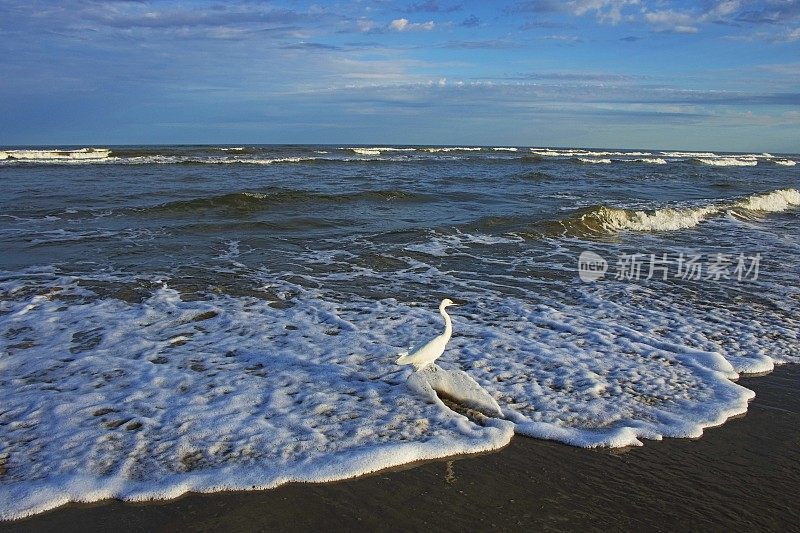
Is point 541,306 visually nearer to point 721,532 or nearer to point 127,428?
point 721,532

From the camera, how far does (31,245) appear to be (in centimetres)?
1114

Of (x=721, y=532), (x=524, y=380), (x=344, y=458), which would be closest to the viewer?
(x=721, y=532)

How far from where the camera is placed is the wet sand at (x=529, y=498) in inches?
138

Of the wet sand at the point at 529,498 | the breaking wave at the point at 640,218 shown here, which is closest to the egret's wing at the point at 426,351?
the wet sand at the point at 529,498

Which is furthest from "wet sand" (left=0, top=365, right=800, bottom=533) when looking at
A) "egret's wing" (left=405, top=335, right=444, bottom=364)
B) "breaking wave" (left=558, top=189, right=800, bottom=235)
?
"breaking wave" (left=558, top=189, right=800, bottom=235)

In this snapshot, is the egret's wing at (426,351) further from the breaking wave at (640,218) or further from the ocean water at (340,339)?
the breaking wave at (640,218)

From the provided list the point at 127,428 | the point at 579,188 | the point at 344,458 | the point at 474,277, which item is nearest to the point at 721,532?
the point at 344,458

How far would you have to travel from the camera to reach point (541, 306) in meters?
8.01

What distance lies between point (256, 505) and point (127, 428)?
56.9 inches

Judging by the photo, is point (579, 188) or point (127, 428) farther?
point (579, 188)

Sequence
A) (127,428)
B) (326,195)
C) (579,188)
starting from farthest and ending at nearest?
(579,188), (326,195), (127,428)

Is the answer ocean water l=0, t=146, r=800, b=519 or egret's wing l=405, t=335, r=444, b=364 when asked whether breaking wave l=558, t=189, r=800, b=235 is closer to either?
ocean water l=0, t=146, r=800, b=519

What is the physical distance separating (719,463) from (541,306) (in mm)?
3921

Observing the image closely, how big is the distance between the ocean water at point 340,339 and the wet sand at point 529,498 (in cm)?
16
